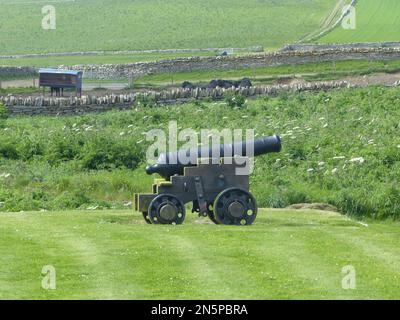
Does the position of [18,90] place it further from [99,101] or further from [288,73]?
[99,101]

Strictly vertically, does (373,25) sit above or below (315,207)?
above

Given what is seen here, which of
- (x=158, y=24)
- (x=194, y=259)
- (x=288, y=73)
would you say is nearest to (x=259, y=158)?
(x=194, y=259)

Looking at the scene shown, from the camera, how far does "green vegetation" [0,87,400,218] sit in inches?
1142

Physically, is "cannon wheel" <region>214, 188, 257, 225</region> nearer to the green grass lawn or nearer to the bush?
the green grass lawn

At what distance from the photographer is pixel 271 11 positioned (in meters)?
133

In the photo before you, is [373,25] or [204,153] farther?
[373,25]

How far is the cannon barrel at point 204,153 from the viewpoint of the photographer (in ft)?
77.0

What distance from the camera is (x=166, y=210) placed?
23141 millimetres

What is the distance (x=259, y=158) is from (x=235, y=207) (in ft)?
33.9

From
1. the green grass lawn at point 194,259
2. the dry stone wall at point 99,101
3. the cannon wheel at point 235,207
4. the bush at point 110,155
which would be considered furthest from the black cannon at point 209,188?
the dry stone wall at point 99,101

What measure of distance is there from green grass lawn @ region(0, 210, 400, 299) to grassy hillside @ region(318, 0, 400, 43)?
241ft

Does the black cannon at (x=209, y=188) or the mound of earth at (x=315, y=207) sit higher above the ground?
the black cannon at (x=209, y=188)

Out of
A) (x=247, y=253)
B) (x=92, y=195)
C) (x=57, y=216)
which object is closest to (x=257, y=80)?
(x=92, y=195)

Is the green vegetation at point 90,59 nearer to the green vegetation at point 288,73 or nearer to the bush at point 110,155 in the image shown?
the green vegetation at point 288,73
